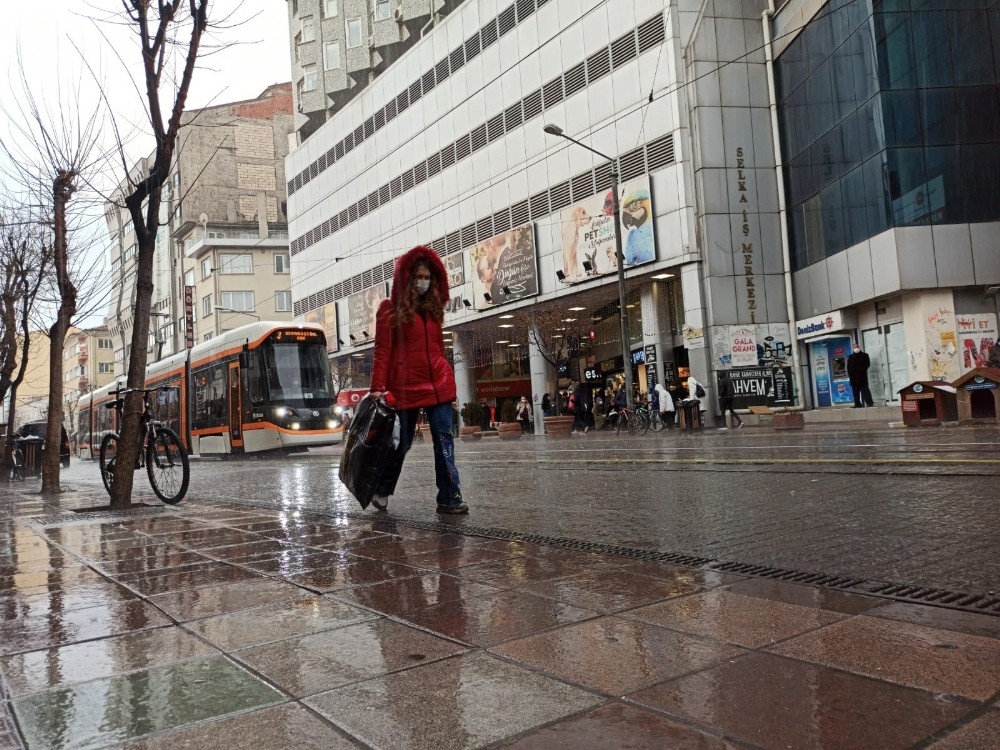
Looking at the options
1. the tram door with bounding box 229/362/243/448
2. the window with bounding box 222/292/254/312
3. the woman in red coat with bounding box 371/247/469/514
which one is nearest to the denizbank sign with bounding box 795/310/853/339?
the tram door with bounding box 229/362/243/448

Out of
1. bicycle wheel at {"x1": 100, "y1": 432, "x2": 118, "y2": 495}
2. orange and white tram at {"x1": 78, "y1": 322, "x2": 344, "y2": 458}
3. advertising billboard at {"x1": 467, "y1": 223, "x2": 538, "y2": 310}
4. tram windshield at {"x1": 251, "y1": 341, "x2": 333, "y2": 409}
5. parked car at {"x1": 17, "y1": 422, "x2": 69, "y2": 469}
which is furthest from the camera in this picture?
advertising billboard at {"x1": 467, "y1": 223, "x2": 538, "y2": 310}

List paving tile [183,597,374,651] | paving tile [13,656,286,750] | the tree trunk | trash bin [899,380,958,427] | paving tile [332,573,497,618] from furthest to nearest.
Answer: trash bin [899,380,958,427] < the tree trunk < paving tile [332,573,497,618] < paving tile [183,597,374,651] < paving tile [13,656,286,750]

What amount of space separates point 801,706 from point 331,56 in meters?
56.5

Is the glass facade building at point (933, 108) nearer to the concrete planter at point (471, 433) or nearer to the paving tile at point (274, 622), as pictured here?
the concrete planter at point (471, 433)

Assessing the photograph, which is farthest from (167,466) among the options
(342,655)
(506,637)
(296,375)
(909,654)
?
(296,375)

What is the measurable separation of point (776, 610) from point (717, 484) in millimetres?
4634

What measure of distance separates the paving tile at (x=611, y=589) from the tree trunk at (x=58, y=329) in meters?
11.5

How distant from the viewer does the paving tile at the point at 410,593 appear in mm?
3377

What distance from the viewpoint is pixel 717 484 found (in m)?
7.54

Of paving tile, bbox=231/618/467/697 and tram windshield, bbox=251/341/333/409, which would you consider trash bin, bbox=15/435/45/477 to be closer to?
tram windshield, bbox=251/341/333/409

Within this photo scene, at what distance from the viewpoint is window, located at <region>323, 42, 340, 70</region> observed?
53.0 meters

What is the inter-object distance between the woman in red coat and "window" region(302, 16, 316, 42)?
53327mm

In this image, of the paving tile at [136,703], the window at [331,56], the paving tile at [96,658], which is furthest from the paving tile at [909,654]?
the window at [331,56]

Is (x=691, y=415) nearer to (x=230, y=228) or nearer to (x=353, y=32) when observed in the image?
(x=353, y=32)
